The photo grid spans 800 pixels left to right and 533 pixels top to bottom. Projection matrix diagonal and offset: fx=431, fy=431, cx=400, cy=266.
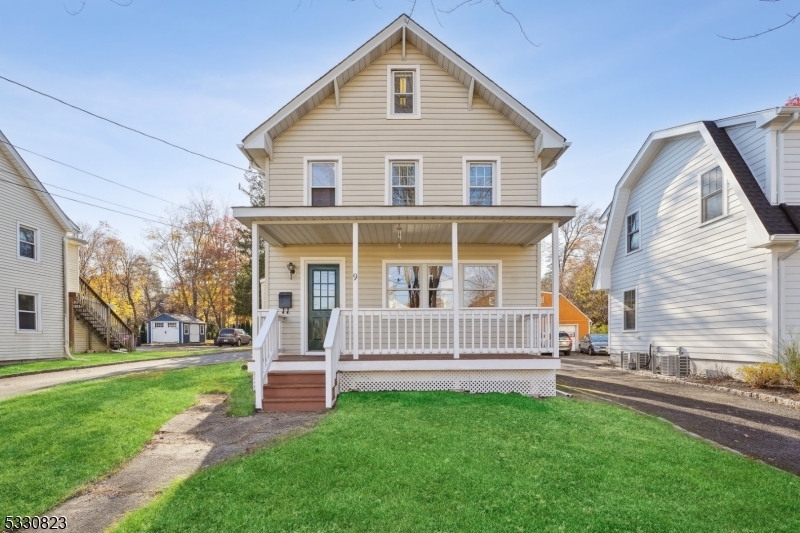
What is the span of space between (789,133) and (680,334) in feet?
17.8

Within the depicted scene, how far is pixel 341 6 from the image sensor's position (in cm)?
326

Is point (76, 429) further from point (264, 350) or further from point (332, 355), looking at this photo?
point (332, 355)

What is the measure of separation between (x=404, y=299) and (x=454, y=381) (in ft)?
8.39

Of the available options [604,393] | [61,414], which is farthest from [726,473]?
[61,414]

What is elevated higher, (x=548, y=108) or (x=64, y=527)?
(x=548, y=108)

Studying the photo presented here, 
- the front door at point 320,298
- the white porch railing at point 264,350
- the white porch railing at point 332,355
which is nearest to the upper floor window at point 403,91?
the front door at point 320,298

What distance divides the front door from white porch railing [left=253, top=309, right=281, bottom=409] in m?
1.39

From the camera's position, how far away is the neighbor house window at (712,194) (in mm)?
10469

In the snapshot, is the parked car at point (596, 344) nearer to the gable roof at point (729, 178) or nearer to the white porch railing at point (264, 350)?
the gable roof at point (729, 178)

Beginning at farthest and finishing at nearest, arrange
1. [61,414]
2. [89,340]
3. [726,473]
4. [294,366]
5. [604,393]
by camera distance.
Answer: [89,340] < [604,393] < [294,366] < [61,414] < [726,473]

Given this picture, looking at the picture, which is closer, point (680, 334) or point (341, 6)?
point (341, 6)

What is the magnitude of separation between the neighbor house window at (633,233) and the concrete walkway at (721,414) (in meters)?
4.96

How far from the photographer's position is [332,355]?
7.38 meters

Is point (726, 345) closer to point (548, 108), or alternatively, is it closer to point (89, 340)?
point (548, 108)
